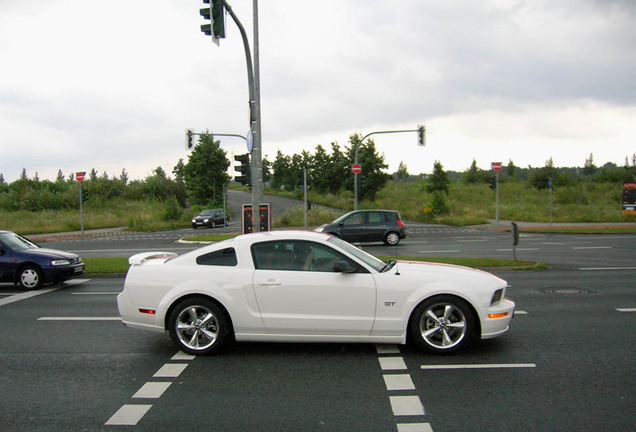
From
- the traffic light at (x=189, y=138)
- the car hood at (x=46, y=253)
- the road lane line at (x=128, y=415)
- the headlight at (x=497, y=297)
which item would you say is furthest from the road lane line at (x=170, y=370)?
the traffic light at (x=189, y=138)

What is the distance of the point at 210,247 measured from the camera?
6.41 metres

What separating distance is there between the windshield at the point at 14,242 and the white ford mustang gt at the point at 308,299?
7.60m

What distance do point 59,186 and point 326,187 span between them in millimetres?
36420

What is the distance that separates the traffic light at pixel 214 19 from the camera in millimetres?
10914

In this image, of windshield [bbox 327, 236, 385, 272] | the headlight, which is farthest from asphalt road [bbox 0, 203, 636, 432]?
windshield [bbox 327, 236, 385, 272]

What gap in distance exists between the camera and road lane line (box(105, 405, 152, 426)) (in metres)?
4.26

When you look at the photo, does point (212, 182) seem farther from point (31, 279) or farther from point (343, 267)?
point (343, 267)

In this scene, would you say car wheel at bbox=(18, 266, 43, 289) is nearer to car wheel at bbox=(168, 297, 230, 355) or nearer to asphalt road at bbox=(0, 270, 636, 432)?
asphalt road at bbox=(0, 270, 636, 432)

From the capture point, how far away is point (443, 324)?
5.90 m

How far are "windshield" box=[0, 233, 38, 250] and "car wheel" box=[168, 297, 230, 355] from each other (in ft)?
26.4

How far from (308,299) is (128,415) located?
226cm

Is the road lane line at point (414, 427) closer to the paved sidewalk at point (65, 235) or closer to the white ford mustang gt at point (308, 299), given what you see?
the white ford mustang gt at point (308, 299)

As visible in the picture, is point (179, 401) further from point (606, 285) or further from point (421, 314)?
point (606, 285)

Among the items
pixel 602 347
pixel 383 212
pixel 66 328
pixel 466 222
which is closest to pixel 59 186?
pixel 466 222
